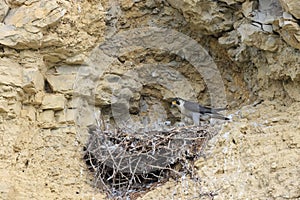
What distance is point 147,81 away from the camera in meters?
6.84

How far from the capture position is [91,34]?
6.34m

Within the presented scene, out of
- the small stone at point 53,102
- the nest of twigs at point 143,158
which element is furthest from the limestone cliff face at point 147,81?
the nest of twigs at point 143,158

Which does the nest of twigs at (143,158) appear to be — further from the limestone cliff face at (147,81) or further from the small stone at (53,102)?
the small stone at (53,102)

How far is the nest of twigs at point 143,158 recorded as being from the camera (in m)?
5.62

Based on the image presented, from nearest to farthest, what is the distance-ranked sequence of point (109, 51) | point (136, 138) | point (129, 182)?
point (129, 182) < point (136, 138) < point (109, 51)

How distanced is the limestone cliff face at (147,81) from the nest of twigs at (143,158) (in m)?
0.14

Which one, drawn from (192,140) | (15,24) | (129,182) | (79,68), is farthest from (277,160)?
(15,24)

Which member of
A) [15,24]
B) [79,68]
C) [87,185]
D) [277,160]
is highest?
[15,24]

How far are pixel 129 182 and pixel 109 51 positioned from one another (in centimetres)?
169

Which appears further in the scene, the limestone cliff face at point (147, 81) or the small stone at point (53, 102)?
the small stone at point (53, 102)

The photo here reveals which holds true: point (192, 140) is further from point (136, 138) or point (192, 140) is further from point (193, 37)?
point (193, 37)

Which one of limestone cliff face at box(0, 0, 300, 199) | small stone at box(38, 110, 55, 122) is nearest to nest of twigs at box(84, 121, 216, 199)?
limestone cliff face at box(0, 0, 300, 199)

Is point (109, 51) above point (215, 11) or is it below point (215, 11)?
below

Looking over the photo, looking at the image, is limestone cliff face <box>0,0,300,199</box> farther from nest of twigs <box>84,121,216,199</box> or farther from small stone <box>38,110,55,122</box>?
nest of twigs <box>84,121,216,199</box>
